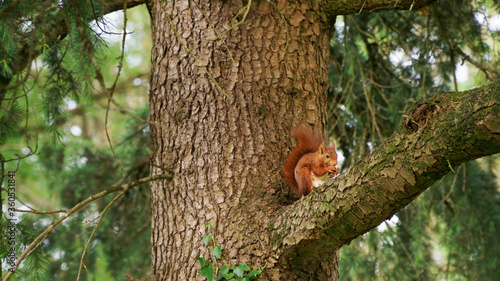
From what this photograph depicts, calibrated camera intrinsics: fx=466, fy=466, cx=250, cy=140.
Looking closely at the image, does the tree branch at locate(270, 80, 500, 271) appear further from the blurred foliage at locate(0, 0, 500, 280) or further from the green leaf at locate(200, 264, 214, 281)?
the blurred foliage at locate(0, 0, 500, 280)

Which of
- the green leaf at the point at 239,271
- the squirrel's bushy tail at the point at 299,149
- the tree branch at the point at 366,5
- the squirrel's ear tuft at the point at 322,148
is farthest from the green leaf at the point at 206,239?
the tree branch at the point at 366,5

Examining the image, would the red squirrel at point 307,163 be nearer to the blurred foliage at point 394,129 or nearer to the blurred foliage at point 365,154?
the blurred foliage at point 365,154

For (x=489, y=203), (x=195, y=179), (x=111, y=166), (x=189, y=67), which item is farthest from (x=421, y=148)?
(x=111, y=166)

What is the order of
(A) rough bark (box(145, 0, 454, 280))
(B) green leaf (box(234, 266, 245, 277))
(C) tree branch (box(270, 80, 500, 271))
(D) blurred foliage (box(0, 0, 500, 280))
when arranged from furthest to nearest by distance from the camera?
(D) blurred foliage (box(0, 0, 500, 280)) < (A) rough bark (box(145, 0, 454, 280)) < (B) green leaf (box(234, 266, 245, 277)) < (C) tree branch (box(270, 80, 500, 271))

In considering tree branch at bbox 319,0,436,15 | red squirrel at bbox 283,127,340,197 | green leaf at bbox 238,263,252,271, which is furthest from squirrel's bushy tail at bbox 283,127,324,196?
tree branch at bbox 319,0,436,15

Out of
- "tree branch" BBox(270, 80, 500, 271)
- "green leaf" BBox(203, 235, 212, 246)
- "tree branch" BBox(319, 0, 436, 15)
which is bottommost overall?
"tree branch" BBox(270, 80, 500, 271)

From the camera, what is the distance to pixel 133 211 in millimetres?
3125

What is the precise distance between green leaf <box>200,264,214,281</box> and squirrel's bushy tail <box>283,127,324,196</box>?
0.43 m

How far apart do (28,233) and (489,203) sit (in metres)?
2.70

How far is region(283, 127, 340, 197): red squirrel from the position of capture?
1739 mm

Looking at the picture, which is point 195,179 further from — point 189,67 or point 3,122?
point 3,122

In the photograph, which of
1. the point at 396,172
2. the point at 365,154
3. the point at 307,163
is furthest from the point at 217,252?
the point at 365,154

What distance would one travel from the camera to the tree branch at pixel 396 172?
1.09m

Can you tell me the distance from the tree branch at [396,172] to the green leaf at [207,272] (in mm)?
237
